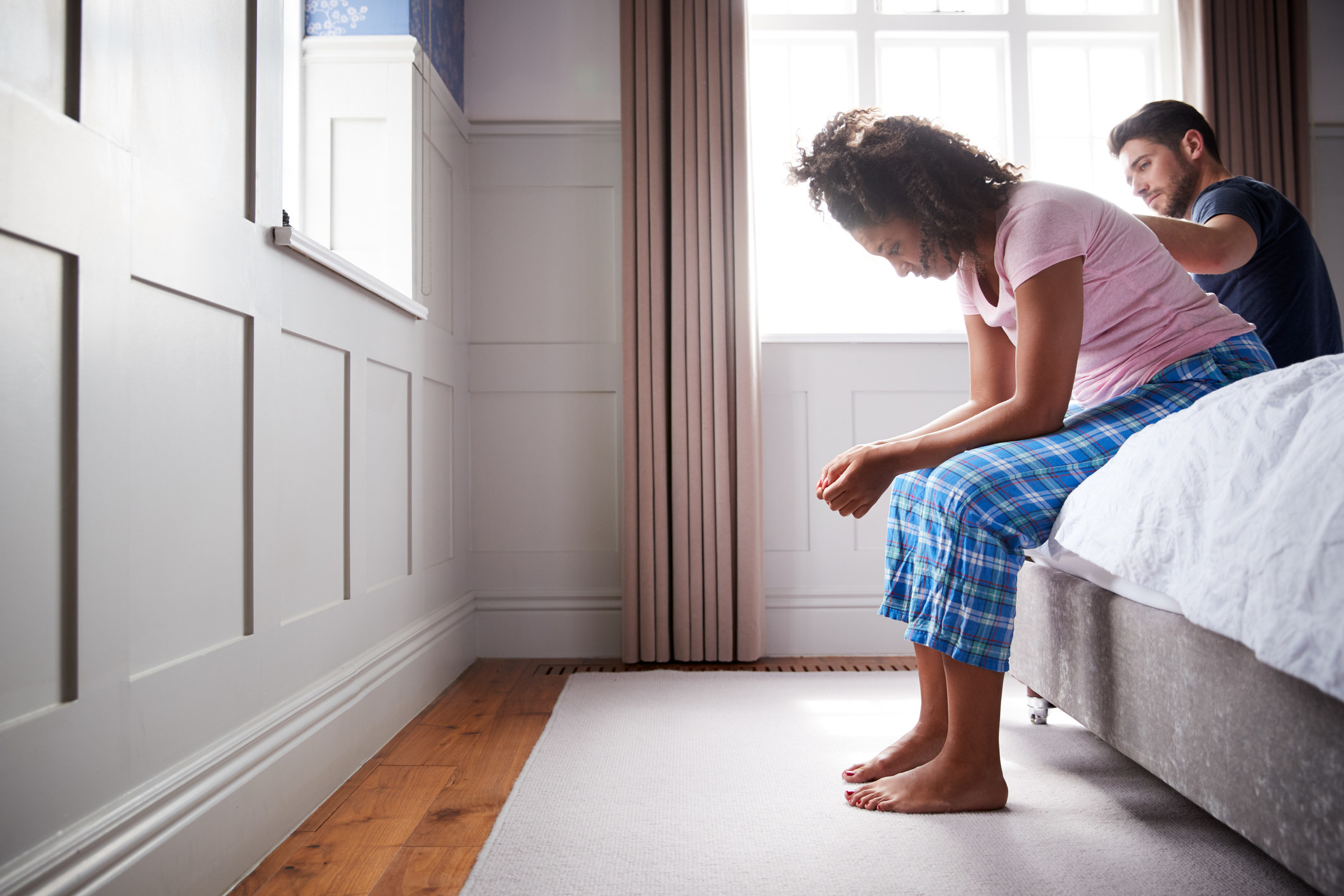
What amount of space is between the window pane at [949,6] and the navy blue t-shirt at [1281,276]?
136 centimetres

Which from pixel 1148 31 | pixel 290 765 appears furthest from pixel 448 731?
pixel 1148 31

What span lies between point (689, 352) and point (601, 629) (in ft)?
2.92

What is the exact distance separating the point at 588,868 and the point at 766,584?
139 cm

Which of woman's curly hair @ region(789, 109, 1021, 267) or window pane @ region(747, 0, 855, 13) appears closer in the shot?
woman's curly hair @ region(789, 109, 1021, 267)

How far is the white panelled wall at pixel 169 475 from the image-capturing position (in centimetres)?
72

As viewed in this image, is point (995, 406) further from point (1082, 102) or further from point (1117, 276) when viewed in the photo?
point (1082, 102)

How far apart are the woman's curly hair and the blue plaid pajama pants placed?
0.35 metres

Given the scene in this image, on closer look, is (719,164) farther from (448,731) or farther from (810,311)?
(448,731)

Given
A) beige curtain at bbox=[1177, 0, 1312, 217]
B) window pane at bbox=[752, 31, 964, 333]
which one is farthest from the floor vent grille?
beige curtain at bbox=[1177, 0, 1312, 217]

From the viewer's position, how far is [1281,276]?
1461 mm

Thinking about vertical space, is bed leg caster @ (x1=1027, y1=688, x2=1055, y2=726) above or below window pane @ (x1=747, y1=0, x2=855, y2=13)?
below

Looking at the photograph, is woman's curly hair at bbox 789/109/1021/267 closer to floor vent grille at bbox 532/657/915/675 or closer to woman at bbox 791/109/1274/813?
woman at bbox 791/109/1274/813

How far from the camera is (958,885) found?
2.97 ft

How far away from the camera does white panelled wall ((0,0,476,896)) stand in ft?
2.35
